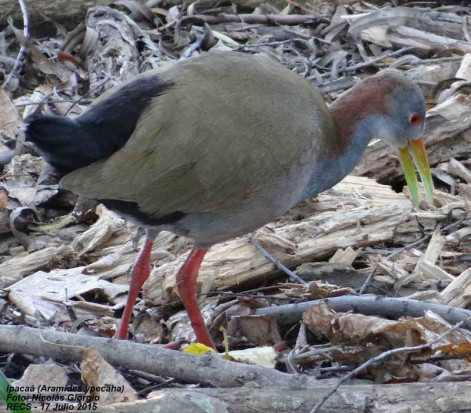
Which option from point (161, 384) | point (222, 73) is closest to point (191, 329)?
point (161, 384)

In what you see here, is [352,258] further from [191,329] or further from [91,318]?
[91,318]

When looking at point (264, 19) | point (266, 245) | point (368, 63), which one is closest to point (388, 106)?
point (266, 245)

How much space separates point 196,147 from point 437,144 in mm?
2585

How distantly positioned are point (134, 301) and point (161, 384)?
109 cm

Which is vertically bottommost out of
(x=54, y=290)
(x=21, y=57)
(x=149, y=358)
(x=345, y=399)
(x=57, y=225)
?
(x=57, y=225)

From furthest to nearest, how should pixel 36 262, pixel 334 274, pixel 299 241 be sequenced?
pixel 36 262, pixel 299 241, pixel 334 274

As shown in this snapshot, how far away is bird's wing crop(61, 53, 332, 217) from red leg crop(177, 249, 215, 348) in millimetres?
478

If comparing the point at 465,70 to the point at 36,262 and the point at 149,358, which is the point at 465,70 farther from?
the point at 149,358

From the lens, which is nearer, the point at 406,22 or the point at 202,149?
the point at 202,149

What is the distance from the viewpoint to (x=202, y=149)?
188 inches

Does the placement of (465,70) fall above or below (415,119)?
below

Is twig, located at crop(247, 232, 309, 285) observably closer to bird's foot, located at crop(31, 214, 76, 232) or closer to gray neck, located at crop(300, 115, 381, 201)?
gray neck, located at crop(300, 115, 381, 201)

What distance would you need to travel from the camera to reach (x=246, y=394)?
3.76 m

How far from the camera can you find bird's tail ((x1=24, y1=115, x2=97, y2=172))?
4.60m
